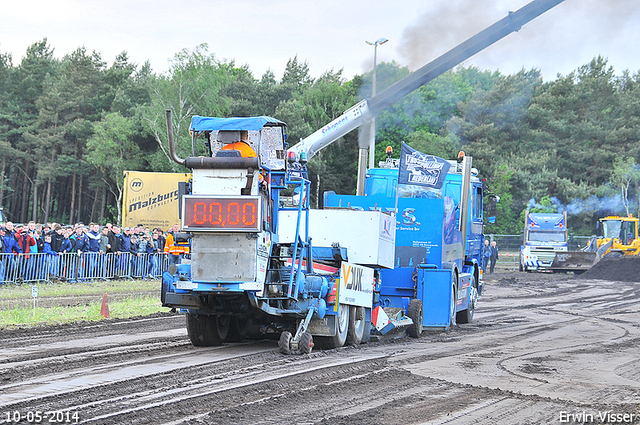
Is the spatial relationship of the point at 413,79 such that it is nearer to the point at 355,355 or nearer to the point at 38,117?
the point at 355,355

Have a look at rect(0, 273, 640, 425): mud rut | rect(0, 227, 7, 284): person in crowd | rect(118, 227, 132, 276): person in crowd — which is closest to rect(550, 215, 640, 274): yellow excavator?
rect(118, 227, 132, 276): person in crowd

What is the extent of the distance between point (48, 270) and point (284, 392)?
669 inches

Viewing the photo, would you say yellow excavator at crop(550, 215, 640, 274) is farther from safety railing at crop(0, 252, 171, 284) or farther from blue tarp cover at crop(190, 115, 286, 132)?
blue tarp cover at crop(190, 115, 286, 132)

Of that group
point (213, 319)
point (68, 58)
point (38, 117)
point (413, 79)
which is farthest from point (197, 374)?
point (68, 58)

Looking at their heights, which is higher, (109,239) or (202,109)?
(202,109)

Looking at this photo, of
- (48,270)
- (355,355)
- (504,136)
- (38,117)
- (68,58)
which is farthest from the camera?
(68,58)

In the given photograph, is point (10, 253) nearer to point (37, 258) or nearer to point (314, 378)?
point (37, 258)

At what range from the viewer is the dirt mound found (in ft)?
124

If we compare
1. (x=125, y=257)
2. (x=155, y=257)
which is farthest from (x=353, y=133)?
(x=125, y=257)

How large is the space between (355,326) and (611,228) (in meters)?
37.6

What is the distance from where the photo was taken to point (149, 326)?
15141mm

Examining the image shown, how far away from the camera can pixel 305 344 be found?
11.1 meters

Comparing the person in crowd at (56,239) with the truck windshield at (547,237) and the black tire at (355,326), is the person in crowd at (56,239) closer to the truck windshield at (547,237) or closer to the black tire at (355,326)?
the black tire at (355,326)

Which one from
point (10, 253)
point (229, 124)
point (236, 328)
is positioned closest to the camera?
point (229, 124)
